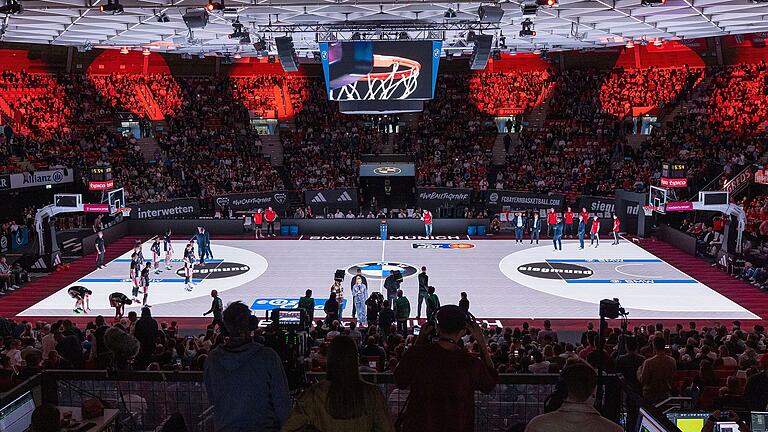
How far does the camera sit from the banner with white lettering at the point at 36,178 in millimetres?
29219

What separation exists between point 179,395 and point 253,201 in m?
30.5

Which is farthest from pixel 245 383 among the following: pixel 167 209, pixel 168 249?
pixel 167 209

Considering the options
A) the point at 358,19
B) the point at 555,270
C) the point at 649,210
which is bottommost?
the point at 555,270

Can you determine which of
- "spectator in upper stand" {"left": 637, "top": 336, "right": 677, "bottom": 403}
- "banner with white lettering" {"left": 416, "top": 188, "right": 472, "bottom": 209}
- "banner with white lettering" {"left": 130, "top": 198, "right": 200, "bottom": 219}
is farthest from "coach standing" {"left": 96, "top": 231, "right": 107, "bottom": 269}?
"spectator in upper stand" {"left": 637, "top": 336, "right": 677, "bottom": 403}

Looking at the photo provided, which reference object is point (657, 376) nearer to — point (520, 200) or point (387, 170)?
point (520, 200)

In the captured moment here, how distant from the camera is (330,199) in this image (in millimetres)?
36406

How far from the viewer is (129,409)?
5.55 metres

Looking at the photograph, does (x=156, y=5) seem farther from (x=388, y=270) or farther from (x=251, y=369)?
(x=251, y=369)

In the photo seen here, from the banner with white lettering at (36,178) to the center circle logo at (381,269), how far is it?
586 inches

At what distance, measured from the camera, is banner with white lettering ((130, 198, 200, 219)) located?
32.6m

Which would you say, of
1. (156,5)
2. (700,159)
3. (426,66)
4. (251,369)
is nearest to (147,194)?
(156,5)

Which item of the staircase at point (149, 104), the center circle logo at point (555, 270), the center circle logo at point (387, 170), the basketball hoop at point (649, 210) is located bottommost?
the center circle logo at point (555, 270)

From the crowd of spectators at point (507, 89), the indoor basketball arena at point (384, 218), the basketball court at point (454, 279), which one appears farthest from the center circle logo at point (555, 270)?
the crowd of spectators at point (507, 89)

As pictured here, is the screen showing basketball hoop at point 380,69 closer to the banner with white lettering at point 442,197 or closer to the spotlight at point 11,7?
the spotlight at point 11,7
